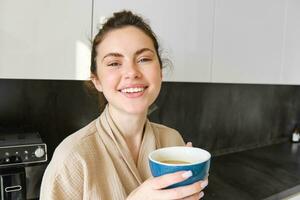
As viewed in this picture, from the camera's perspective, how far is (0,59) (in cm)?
82

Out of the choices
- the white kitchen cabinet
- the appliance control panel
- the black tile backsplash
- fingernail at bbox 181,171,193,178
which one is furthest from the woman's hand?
the white kitchen cabinet

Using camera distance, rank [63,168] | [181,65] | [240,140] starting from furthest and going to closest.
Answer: [240,140]
[181,65]
[63,168]

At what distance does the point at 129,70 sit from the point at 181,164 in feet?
0.97

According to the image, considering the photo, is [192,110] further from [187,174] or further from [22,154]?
[187,174]

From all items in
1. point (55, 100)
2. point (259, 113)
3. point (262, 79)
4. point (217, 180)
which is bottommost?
point (217, 180)

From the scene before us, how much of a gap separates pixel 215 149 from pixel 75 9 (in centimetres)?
134

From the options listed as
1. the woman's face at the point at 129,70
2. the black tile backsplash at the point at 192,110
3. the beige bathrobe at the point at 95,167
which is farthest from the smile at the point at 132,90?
the black tile backsplash at the point at 192,110

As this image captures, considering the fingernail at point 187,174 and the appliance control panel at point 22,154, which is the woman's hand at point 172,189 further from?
the appliance control panel at point 22,154

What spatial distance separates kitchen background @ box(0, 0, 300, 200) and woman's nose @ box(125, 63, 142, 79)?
0.34m

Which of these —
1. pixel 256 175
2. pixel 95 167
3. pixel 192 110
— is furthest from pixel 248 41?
pixel 95 167

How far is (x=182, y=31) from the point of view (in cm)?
→ 115

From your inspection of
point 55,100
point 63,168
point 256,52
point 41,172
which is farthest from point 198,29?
point 41,172

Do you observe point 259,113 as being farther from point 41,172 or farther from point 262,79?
point 41,172

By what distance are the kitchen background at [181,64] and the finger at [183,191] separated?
614 millimetres
